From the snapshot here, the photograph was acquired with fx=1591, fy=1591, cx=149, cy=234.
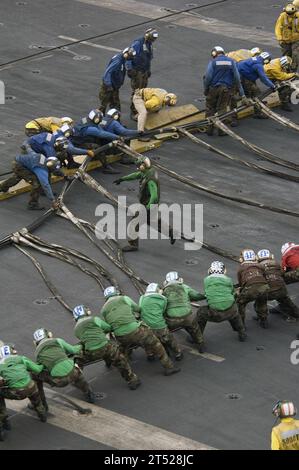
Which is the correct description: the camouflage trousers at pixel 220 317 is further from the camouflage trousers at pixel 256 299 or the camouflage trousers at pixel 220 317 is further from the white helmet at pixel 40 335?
the white helmet at pixel 40 335

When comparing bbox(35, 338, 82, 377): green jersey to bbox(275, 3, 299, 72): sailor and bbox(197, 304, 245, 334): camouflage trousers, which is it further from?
bbox(275, 3, 299, 72): sailor

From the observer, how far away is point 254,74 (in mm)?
34094

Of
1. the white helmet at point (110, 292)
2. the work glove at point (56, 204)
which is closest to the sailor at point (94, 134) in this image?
the work glove at point (56, 204)

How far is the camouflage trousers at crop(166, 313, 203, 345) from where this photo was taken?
2455 centimetres

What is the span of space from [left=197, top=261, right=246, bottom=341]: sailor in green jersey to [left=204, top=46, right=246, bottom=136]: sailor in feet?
28.1

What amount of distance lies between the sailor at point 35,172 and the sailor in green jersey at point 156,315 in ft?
17.4

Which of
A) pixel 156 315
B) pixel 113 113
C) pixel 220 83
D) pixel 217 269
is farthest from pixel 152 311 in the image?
pixel 220 83

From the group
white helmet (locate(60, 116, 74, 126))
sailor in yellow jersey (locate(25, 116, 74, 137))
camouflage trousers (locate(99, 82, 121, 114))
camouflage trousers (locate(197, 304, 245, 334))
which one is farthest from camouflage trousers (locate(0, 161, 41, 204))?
camouflage trousers (locate(197, 304, 245, 334))

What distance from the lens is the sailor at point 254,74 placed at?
33.9 m

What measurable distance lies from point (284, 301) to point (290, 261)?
0.84 meters

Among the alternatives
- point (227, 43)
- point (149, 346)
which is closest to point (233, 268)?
point (149, 346)

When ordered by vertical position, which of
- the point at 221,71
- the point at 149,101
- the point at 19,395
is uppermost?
the point at 221,71

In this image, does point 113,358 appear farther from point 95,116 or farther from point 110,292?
point 95,116

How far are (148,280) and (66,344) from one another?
13.0ft
